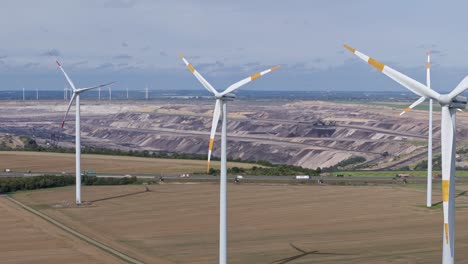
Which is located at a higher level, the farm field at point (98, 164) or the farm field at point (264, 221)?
the farm field at point (98, 164)

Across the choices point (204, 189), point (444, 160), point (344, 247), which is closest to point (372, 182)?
point (204, 189)

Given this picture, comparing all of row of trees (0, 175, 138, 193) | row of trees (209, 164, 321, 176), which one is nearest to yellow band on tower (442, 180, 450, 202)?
row of trees (0, 175, 138, 193)

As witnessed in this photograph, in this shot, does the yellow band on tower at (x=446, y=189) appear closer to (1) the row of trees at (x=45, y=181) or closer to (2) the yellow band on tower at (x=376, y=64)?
(2) the yellow band on tower at (x=376, y=64)

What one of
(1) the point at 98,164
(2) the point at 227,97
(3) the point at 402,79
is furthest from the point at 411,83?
(1) the point at 98,164

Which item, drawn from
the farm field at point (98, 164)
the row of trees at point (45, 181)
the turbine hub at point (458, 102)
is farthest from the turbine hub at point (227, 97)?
the farm field at point (98, 164)

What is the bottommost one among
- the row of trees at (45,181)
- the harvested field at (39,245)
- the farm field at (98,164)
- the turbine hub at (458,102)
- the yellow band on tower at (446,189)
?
the harvested field at (39,245)

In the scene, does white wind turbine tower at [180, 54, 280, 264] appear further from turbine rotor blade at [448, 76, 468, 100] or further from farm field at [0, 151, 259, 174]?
farm field at [0, 151, 259, 174]
